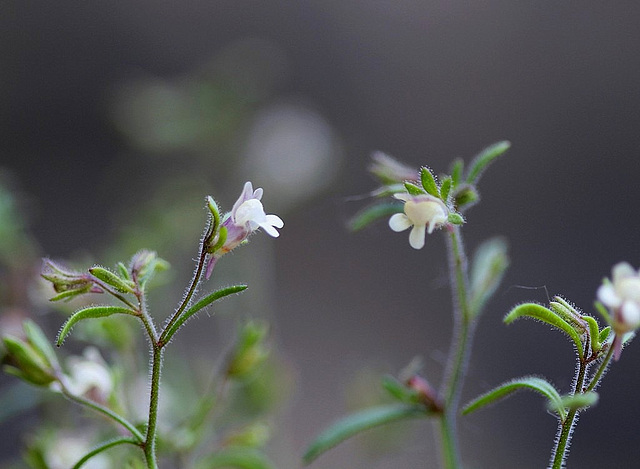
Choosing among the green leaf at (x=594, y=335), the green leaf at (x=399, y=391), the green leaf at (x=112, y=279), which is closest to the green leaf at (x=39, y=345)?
the green leaf at (x=112, y=279)

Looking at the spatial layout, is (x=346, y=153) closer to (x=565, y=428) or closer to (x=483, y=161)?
(x=483, y=161)

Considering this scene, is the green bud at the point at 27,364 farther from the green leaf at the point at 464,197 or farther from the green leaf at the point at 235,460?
the green leaf at the point at 464,197

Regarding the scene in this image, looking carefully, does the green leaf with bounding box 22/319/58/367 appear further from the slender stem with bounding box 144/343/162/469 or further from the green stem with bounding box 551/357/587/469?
the green stem with bounding box 551/357/587/469

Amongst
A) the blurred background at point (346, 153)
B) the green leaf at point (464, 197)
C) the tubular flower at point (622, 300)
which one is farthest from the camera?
the blurred background at point (346, 153)

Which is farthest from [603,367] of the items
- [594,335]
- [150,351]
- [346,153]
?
[346,153]

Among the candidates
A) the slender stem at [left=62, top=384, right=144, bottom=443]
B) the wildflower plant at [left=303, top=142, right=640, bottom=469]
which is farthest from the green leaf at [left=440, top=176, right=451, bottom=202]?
the slender stem at [left=62, top=384, right=144, bottom=443]
